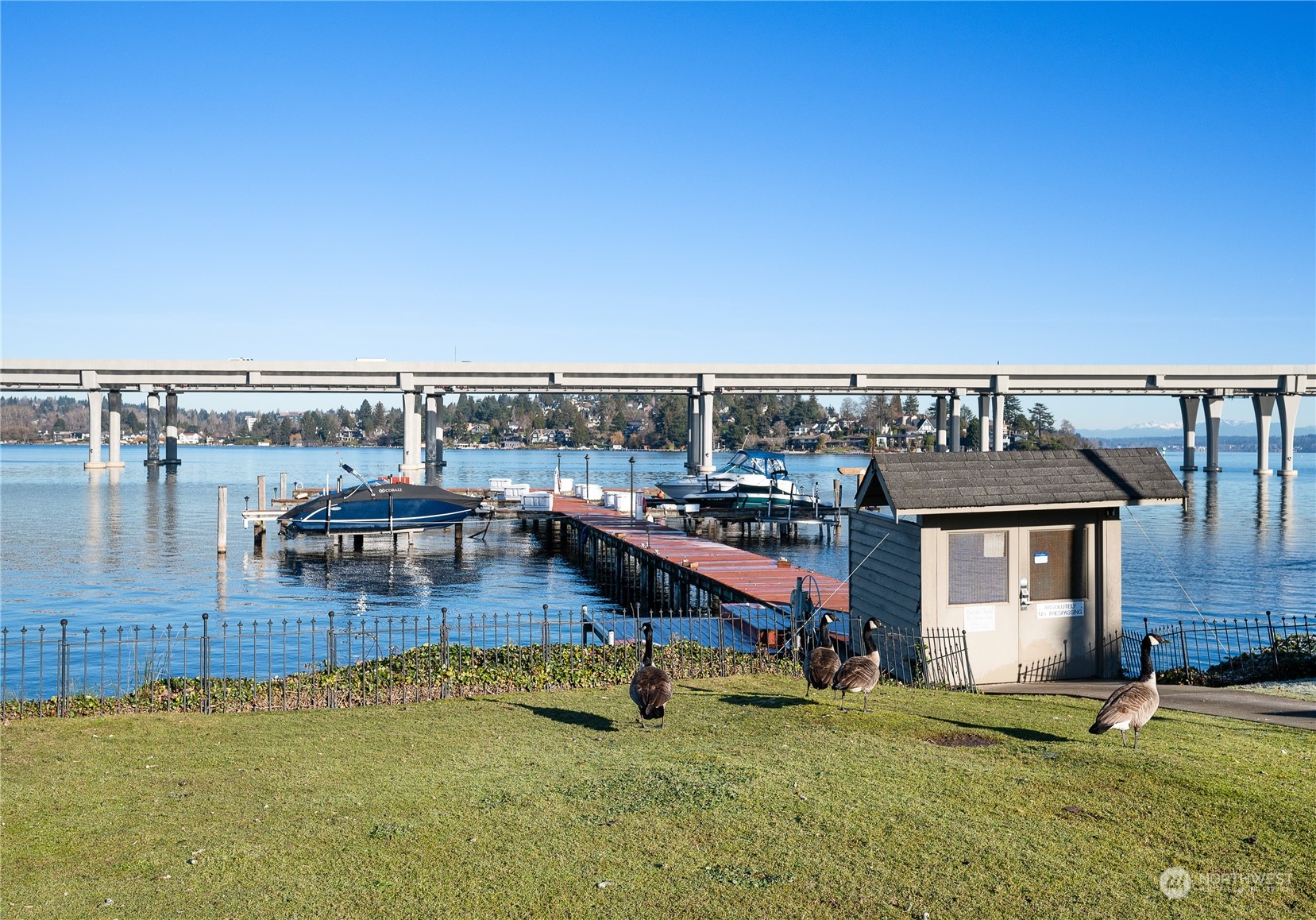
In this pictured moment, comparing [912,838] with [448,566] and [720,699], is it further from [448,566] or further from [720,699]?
[448,566]

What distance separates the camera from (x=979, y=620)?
703 inches

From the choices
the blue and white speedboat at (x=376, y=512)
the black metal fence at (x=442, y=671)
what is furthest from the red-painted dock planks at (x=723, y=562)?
the blue and white speedboat at (x=376, y=512)

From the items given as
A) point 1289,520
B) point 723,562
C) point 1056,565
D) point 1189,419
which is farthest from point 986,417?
point 1056,565

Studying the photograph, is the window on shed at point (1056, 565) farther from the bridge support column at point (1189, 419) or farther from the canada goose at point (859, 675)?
the bridge support column at point (1189, 419)

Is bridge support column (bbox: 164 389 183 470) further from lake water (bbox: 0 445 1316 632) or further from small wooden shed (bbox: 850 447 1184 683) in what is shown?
small wooden shed (bbox: 850 447 1184 683)

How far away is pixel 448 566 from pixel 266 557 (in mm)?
9743

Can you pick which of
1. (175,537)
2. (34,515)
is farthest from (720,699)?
(34,515)

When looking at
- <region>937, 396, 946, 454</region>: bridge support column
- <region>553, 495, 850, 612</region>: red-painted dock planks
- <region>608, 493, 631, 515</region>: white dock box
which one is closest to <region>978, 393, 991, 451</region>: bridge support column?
<region>937, 396, 946, 454</region>: bridge support column

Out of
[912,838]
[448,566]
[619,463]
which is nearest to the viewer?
[912,838]

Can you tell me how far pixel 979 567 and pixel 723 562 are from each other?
20892mm

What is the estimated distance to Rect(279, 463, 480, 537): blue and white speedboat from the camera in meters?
56.6

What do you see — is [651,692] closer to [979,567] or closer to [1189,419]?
[979,567]

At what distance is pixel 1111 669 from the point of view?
18516 mm

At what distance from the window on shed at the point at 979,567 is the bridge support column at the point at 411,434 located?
9514cm
